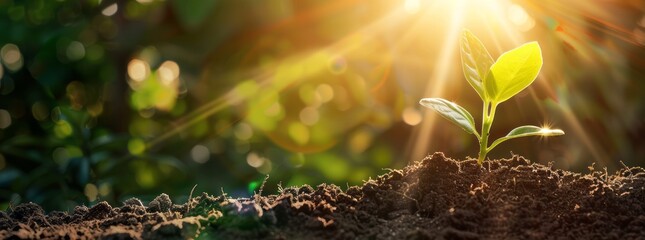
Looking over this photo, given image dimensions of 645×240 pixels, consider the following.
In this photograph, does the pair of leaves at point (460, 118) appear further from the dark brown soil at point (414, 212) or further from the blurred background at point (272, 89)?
the blurred background at point (272, 89)

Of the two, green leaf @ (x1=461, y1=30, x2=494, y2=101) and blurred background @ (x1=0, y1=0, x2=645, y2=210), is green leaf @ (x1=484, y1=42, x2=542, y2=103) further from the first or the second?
blurred background @ (x1=0, y1=0, x2=645, y2=210)

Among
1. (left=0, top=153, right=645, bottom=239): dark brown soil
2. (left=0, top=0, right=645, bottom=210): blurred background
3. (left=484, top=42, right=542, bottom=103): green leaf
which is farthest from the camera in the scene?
(left=0, top=0, right=645, bottom=210): blurred background

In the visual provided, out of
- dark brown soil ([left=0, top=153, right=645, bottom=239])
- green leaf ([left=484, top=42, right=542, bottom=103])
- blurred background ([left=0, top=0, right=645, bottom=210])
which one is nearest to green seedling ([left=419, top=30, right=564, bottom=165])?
green leaf ([left=484, top=42, right=542, bottom=103])

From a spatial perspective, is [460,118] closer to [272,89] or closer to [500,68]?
[500,68]

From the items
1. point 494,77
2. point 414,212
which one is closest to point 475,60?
point 494,77

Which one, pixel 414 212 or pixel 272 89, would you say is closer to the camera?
pixel 414 212

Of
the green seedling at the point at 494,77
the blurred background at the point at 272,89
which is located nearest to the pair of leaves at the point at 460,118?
the green seedling at the point at 494,77

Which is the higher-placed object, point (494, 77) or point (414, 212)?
point (494, 77)

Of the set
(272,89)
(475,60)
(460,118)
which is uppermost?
(272,89)

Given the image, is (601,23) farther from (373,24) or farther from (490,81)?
(490,81)
